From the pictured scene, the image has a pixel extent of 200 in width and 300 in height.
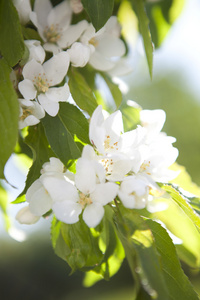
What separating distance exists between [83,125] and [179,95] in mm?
5266

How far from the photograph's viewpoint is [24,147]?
2.44 feet

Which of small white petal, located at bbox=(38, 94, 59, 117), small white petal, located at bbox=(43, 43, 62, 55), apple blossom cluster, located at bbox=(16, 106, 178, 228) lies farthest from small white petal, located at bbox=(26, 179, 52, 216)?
small white petal, located at bbox=(43, 43, 62, 55)

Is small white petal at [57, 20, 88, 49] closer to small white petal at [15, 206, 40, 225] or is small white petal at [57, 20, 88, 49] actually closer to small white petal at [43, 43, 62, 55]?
small white petal at [43, 43, 62, 55]

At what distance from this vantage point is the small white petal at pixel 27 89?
1.86 feet

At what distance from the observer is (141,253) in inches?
19.9

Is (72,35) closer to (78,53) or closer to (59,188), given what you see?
(78,53)

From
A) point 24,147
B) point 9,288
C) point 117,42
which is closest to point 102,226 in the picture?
point 24,147

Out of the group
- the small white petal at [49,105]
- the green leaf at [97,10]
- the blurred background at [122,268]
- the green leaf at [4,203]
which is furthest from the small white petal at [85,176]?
the blurred background at [122,268]

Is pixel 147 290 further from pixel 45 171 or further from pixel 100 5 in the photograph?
pixel 100 5

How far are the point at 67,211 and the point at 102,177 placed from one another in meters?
0.07

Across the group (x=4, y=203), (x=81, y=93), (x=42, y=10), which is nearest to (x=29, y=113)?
(x=81, y=93)

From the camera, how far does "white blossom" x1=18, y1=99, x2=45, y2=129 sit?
0.56 meters

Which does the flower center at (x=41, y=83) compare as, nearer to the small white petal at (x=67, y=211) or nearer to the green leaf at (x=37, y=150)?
the green leaf at (x=37, y=150)

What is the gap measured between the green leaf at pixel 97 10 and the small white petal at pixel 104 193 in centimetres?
25
